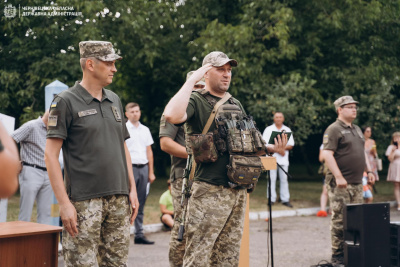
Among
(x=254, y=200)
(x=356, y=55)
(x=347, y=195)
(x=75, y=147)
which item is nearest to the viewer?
(x=75, y=147)

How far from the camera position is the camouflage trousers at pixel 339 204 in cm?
730

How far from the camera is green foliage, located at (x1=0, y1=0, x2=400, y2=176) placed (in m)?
13.9

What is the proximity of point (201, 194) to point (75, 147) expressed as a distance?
1072mm

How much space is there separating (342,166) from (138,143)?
11.7 ft

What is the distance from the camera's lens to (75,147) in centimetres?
407

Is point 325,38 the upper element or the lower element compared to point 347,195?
upper

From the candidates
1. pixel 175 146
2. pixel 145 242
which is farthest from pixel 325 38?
pixel 175 146

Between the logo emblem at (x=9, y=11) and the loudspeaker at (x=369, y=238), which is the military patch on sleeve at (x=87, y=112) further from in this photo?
the logo emblem at (x=9, y=11)

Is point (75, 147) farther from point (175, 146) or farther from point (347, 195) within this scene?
point (347, 195)

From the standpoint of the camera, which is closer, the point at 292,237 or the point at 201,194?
the point at 201,194

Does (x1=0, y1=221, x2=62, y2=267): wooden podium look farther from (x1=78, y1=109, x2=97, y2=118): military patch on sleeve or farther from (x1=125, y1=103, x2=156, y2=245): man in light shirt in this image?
(x1=125, y1=103, x2=156, y2=245): man in light shirt

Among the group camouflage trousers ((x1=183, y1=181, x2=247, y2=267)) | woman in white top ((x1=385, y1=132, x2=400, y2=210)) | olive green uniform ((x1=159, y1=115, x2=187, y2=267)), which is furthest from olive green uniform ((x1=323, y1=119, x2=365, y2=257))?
woman in white top ((x1=385, y1=132, x2=400, y2=210))

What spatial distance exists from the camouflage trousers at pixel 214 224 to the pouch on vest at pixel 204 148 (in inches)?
8.9

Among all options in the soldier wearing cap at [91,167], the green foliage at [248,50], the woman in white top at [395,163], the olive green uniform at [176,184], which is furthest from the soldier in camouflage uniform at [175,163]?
the woman in white top at [395,163]
